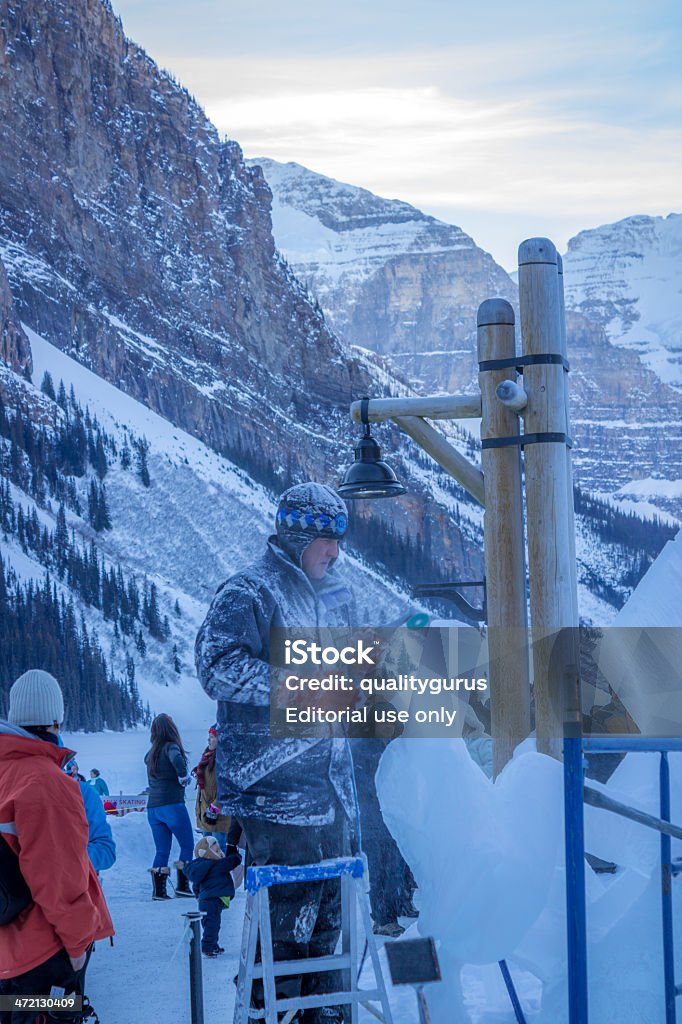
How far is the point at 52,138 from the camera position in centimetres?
12169

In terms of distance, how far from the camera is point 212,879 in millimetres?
5664

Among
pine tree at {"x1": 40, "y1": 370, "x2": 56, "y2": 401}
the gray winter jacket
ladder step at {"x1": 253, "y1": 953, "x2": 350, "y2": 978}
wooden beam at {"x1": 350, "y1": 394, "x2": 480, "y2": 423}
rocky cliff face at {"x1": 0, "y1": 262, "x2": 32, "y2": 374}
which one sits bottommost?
ladder step at {"x1": 253, "y1": 953, "x2": 350, "y2": 978}

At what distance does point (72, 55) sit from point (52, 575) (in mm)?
77304

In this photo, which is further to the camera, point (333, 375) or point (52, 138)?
point (333, 375)

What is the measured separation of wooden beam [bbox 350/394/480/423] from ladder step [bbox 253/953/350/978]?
2.20m

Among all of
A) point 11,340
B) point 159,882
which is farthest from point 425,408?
point 11,340

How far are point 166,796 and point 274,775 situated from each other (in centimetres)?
395

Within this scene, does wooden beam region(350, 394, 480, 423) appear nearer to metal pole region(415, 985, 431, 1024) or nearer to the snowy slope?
metal pole region(415, 985, 431, 1024)

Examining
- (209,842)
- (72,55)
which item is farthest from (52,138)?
(209,842)

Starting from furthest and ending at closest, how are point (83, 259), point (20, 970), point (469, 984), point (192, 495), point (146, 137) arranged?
point (146, 137), point (83, 259), point (192, 495), point (469, 984), point (20, 970)

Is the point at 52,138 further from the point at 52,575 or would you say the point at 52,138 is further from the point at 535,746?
the point at 535,746

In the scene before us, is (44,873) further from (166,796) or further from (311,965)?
(166,796)

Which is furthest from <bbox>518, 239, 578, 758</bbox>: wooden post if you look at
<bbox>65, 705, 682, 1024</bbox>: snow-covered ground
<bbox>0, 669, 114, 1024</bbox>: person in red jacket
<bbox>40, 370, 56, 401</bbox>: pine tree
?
<bbox>40, 370, 56, 401</bbox>: pine tree

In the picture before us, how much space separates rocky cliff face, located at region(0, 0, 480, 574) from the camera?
11150cm
